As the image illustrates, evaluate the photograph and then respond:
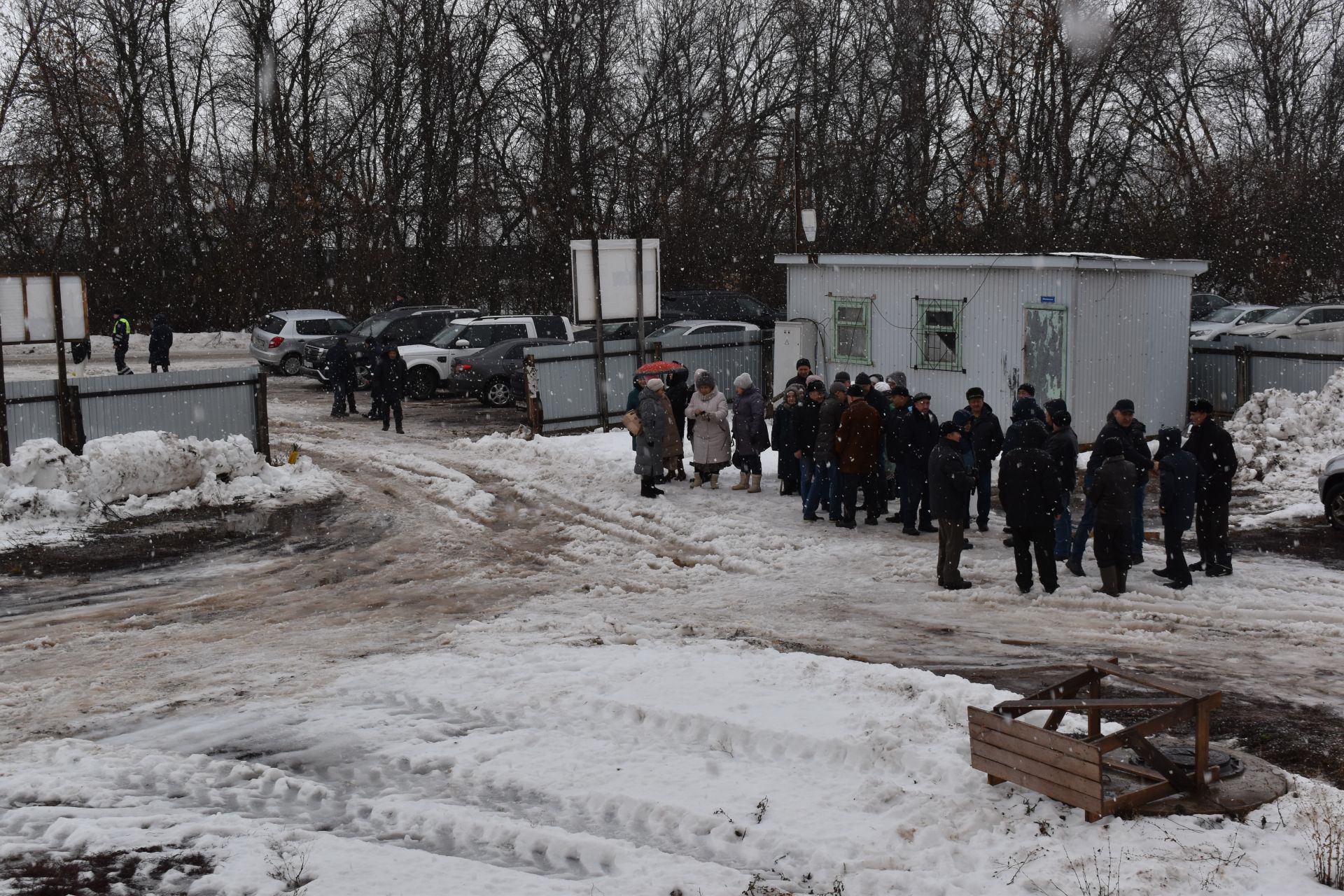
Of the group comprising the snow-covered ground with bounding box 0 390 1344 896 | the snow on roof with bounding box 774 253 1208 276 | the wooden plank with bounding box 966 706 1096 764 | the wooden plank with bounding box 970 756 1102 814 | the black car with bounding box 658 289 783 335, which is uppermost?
the snow on roof with bounding box 774 253 1208 276

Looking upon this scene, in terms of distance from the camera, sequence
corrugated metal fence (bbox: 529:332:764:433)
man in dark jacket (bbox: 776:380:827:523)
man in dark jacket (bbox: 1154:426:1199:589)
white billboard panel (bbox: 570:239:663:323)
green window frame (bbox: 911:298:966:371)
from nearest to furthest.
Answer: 1. man in dark jacket (bbox: 1154:426:1199:589)
2. man in dark jacket (bbox: 776:380:827:523)
3. green window frame (bbox: 911:298:966:371)
4. white billboard panel (bbox: 570:239:663:323)
5. corrugated metal fence (bbox: 529:332:764:433)

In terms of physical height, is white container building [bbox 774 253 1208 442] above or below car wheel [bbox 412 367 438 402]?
above

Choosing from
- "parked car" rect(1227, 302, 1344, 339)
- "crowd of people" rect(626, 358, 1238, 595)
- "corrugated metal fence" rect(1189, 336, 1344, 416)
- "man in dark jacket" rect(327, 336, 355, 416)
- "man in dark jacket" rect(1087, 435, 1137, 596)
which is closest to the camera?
"man in dark jacket" rect(1087, 435, 1137, 596)

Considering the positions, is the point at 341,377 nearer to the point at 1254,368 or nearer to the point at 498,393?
the point at 498,393

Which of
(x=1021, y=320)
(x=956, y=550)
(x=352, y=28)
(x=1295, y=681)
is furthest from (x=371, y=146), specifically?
(x=1295, y=681)

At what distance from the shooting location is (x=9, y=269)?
41.6 meters

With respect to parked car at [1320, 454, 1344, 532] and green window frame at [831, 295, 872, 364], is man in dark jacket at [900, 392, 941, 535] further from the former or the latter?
green window frame at [831, 295, 872, 364]

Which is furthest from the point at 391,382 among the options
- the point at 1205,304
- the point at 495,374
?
the point at 1205,304

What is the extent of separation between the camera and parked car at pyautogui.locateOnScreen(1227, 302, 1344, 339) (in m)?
30.4

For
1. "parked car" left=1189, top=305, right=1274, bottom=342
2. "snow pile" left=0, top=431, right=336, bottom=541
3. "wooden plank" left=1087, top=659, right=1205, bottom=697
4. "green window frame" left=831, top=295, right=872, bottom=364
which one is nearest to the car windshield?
"parked car" left=1189, top=305, right=1274, bottom=342

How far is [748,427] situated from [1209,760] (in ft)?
31.4

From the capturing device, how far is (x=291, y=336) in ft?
106

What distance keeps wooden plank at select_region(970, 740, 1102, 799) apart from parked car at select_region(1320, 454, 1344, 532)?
29.3 ft

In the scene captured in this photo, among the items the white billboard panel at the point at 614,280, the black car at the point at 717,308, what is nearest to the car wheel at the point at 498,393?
the white billboard panel at the point at 614,280
